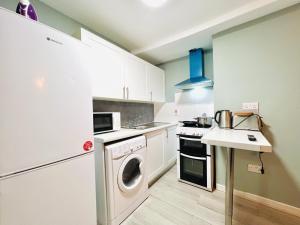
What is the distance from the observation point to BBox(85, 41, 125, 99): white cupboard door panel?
1562 mm

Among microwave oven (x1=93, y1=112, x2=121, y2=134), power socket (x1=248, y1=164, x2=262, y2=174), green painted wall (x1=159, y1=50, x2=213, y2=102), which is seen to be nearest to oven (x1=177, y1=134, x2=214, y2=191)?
power socket (x1=248, y1=164, x2=262, y2=174)

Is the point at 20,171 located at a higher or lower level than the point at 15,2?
lower

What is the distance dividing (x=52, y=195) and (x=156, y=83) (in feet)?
7.79

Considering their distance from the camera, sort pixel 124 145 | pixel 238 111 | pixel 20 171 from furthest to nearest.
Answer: pixel 238 111, pixel 124 145, pixel 20 171

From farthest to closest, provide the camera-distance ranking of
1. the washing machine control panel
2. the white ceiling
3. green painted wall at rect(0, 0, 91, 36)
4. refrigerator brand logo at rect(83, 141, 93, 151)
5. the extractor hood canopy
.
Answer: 1. the extractor hood canopy
2. the white ceiling
3. the washing machine control panel
4. green painted wall at rect(0, 0, 91, 36)
5. refrigerator brand logo at rect(83, 141, 93, 151)

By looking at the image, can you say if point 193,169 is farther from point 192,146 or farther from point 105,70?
point 105,70

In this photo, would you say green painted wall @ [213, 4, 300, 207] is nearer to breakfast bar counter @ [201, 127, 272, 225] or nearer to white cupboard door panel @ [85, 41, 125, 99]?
breakfast bar counter @ [201, 127, 272, 225]

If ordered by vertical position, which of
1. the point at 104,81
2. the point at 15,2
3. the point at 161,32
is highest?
the point at 161,32

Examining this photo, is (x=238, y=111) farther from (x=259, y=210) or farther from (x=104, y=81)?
(x=104, y=81)

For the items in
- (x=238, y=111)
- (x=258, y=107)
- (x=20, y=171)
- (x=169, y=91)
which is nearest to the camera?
(x=20, y=171)

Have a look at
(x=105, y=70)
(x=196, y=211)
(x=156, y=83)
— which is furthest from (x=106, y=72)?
(x=196, y=211)

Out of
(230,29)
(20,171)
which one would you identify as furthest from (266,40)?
(20,171)

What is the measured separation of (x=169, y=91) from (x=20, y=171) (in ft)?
9.02

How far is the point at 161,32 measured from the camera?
1986 millimetres
